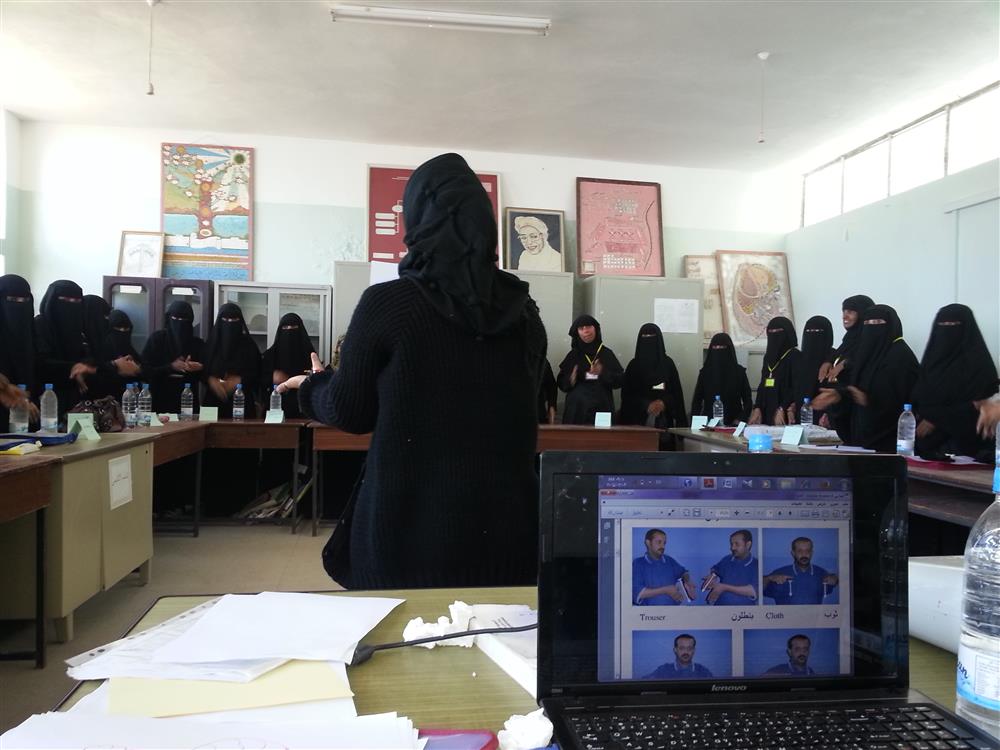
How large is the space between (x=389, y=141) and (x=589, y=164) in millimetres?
2180

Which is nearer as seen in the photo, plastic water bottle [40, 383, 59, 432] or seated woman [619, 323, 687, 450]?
plastic water bottle [40, 383, 59, 432]

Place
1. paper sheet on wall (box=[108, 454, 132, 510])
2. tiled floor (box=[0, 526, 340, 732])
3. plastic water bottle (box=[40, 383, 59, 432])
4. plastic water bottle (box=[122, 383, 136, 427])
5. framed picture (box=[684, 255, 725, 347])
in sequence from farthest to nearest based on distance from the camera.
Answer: framed picture (box=[684, 255, 725, 347]), plastic water bottle (box=[122, 383, 136, 427]), plastic water bottle (box=[40, 383, 59, 432]), paper sheet on wall (box=[108, 454, 132, 510]), tiled floor (box=[0, 526, 340, 732])

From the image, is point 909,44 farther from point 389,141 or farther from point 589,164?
point 389,141

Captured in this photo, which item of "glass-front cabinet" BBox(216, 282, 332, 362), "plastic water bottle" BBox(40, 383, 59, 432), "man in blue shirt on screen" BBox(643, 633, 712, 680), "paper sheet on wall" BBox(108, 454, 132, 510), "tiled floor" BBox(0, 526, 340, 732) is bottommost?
"tiled floor" BBox(0, 526, 340, 732)

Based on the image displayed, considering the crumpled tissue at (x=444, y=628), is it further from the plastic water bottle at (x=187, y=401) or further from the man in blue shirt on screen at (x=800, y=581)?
the plastic water bottle at (x=187, y=401)

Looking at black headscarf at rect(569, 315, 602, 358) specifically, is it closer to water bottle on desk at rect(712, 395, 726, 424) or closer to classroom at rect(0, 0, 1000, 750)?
classroom at rect(0, 0, 1000, 750)

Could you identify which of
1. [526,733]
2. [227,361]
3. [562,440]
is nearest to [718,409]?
[562,440]

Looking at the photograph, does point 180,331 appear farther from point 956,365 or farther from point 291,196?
point 956,365

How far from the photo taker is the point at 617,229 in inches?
277

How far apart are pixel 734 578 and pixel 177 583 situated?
368 centimetres

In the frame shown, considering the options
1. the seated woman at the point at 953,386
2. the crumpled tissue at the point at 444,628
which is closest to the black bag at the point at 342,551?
the crumpled tissue at the point at 444,628

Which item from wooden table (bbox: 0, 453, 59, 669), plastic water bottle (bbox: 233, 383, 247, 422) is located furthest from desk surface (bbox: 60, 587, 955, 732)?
plastic water bottle (bbox: 233, 383, 247, 422)

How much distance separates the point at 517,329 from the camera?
136 cm

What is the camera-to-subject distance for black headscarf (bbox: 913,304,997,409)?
3738mm
